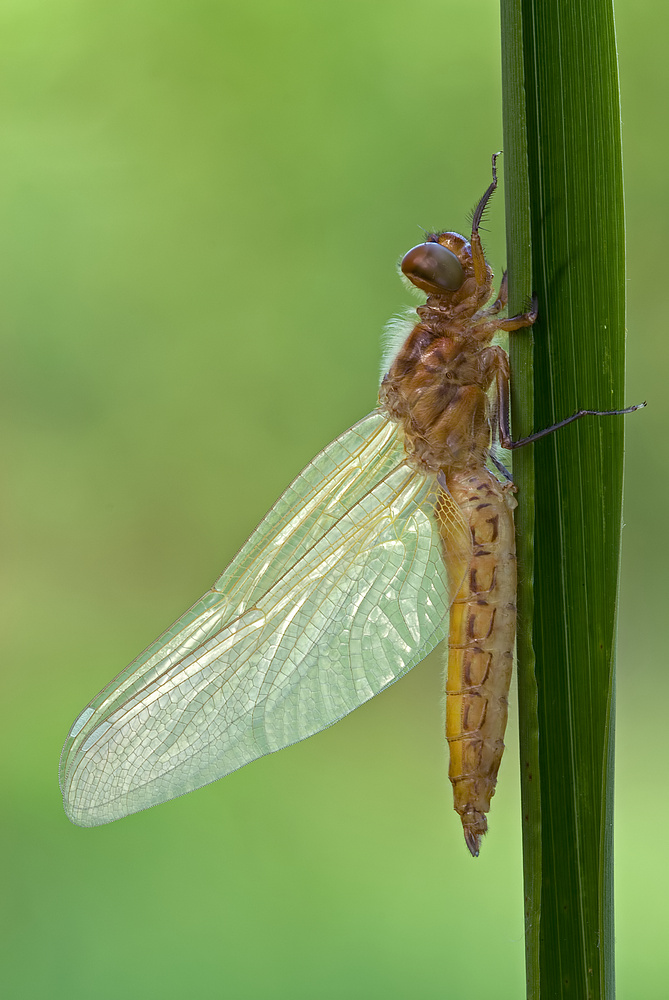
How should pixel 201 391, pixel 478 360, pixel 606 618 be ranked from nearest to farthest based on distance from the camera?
pixel 606 618 → pixel 478 360 → pixel 201 391

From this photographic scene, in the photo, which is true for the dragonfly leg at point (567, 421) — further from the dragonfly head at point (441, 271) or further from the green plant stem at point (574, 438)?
the dragonfly head at point (441, 271)

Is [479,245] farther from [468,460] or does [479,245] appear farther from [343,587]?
[343,587]

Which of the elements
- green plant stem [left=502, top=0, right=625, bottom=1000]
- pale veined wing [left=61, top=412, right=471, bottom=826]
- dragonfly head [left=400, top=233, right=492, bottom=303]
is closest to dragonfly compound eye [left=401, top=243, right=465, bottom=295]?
dragonfly head [left=400, top=233, right=492, bottom=303]

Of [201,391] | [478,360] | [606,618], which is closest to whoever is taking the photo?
[606,618]

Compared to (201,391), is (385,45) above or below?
above

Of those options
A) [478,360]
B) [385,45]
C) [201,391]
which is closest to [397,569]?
[478,360]

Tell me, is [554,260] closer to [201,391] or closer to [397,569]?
[397,569]

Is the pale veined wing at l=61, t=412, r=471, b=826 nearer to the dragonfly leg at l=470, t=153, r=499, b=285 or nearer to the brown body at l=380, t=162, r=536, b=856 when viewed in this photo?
the brown body at l=380, t=162, r=536, b=856
